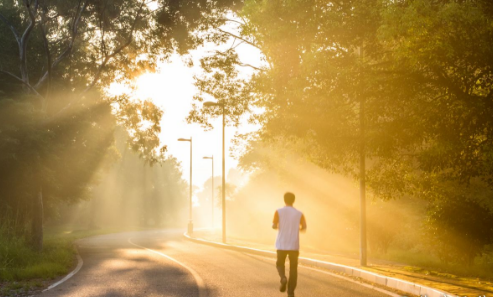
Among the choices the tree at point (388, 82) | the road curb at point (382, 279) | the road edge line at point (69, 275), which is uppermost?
the tree at point (388, 82)

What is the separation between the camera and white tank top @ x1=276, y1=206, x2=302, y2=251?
8797 mm

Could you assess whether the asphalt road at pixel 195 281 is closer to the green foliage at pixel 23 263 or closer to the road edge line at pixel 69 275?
the road edge line at pixel 69 275

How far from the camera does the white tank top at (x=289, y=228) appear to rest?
8.80m

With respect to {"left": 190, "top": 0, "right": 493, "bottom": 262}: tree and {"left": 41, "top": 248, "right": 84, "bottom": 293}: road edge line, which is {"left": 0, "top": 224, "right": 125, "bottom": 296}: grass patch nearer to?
{"left": 41, "top": 248, "right": 84, "bottom": 293}: road edge line

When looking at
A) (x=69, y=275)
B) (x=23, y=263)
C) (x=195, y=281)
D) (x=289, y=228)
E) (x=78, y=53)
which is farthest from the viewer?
(x=78, y=53)

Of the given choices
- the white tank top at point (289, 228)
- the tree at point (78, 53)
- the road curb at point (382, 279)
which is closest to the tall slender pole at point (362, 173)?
the road curb at point (382, 279)

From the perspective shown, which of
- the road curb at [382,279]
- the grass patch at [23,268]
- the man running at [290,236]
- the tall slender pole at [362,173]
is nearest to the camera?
the man running at [290,236]

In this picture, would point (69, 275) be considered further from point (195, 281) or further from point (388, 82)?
point (388, 82)

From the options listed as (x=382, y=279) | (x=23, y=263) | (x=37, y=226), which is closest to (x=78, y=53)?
(x=37, y=226)

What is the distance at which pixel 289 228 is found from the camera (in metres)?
8.79

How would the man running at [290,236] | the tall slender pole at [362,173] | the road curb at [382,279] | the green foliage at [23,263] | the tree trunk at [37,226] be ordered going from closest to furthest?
the man running at [290,236], the road curb at [382,279], the tall slender pole at [362,173], the green foliage at [23,263], the tree trunk at [37,226]

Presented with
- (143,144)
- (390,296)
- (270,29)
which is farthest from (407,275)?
(143,144)

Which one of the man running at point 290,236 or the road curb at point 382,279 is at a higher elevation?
the man running at point 290,236

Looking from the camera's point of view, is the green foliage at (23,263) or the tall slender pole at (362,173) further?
the green foliage at (23,263)
